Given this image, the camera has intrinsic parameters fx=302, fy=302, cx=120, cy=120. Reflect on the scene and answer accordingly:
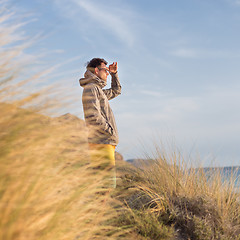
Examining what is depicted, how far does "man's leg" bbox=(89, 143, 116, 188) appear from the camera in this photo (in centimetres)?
283

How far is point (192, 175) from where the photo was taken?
16.5 ft

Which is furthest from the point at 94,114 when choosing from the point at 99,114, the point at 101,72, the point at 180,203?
the point at 180,203

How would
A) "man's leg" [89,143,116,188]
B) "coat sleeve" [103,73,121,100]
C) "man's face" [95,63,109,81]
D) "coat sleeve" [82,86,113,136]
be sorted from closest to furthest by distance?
"man's leg" [89,143,116,188] < "coat sleeve" [82,86,113,136] < "man's face" [95,63,109,81] < "coat sleeve" [103,73,121,100]

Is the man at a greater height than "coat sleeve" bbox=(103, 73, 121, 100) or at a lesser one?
lesser

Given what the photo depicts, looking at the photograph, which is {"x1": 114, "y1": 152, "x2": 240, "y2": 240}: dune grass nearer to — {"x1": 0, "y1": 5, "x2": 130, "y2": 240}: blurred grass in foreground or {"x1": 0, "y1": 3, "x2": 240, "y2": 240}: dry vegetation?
{"x1": 0, "y1": 3, "x2": 240, "y2": 240}: dry vegetation

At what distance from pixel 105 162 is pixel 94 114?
696mm

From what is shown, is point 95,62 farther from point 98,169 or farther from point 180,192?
point 180,192

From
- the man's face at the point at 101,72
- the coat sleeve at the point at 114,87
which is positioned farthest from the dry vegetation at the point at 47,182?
the coat sleeve at the point at 114,87

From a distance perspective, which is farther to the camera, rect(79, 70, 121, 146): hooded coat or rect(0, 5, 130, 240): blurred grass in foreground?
rect(79, 70, 121, 146): hooded coat

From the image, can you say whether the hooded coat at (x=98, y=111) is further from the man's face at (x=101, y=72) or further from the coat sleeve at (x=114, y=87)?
the coat sleeve at (x=114, y=87)

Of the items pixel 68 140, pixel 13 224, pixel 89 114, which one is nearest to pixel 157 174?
pixel 89 114

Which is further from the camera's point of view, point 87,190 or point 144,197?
point 144,197

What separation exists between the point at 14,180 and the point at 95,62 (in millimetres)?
2751

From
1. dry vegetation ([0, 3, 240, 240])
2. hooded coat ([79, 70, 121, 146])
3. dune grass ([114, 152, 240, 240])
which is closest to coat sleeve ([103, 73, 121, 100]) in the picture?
hooded coat ([79, 70, 121, 146])
